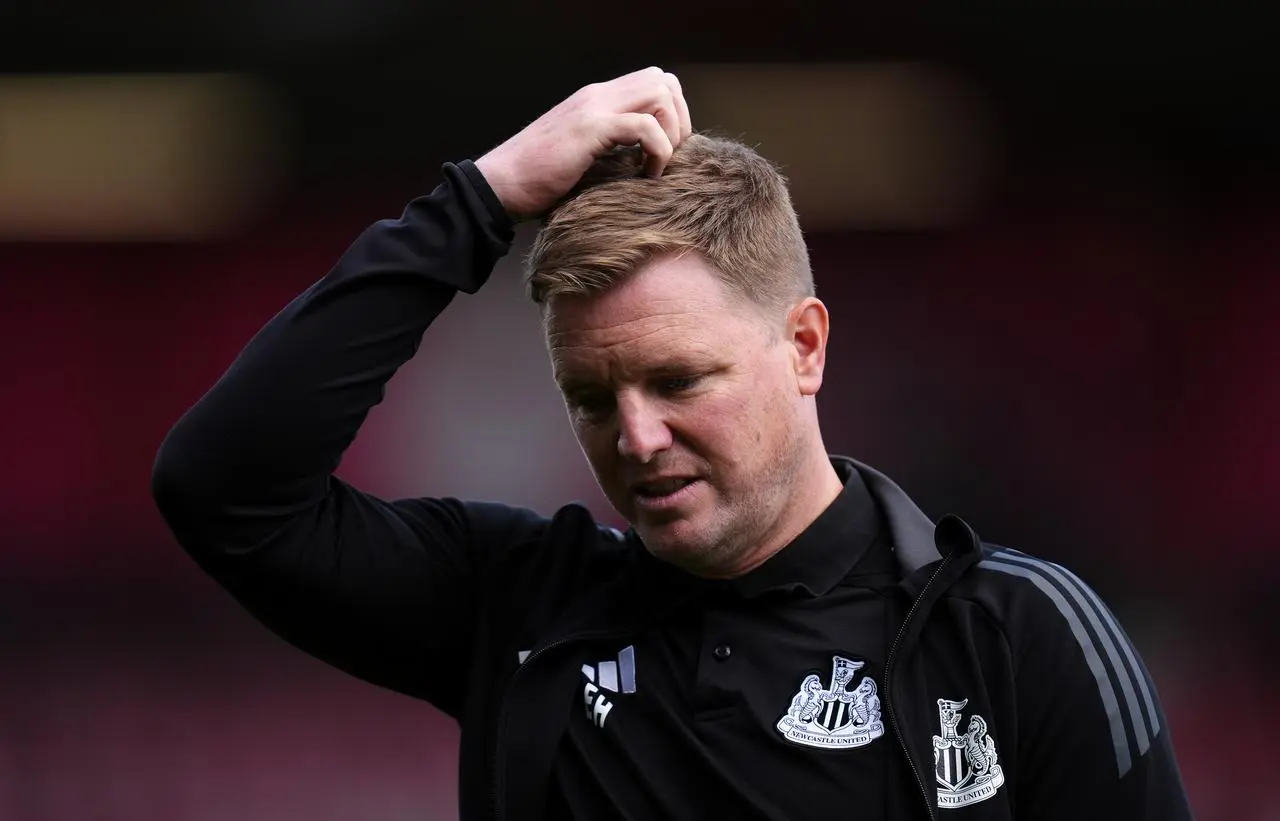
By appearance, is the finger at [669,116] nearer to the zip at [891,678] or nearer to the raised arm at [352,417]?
the raised arm at [352,417]

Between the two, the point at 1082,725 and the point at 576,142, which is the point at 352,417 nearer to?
the point at 576,142

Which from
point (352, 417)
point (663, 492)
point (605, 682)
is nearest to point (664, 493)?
point (663, 492)

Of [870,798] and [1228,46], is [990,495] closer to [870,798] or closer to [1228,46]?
[1228,46]

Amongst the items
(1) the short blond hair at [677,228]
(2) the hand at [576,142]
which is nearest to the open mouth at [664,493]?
(1) the short blond hair at [677,228]

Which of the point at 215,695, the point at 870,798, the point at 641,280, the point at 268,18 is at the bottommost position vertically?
the point at 215,695

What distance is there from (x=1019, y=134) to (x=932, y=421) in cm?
96

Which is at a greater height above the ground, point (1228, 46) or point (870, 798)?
point (1228, 46)

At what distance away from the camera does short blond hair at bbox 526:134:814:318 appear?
1468 mm

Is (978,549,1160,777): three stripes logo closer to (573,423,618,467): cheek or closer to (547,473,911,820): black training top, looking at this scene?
(547,473,911,820): black training top

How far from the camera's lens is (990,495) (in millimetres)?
4312

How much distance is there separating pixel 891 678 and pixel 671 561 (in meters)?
0.27

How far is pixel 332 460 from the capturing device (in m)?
1.49

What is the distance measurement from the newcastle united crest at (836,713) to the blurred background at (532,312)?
284cm

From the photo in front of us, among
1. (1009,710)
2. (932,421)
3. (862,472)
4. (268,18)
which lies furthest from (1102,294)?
(1009,710)
